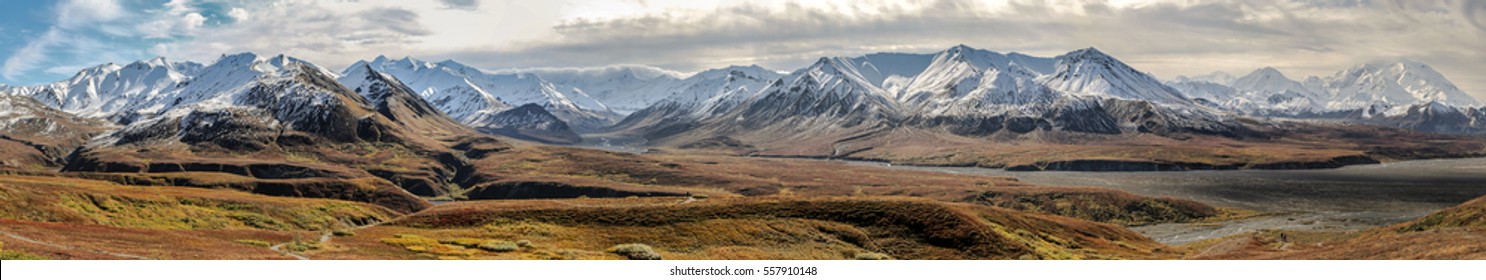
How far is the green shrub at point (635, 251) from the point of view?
75.2 m

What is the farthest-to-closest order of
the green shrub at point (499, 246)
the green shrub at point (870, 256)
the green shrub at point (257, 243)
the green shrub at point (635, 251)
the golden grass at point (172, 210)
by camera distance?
the golden grass at point (172, 210), the green shrub at point (870, 256), the green shrub at point (499, 246), the green shrub at point (635, 251), the green shrub at point (257, 243)

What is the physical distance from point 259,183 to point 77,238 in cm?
13657

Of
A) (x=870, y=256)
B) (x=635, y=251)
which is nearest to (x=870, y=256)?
(x=870, y=256)

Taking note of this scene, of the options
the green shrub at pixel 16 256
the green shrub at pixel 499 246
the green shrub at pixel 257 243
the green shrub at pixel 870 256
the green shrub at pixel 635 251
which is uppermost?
the green shrub at pixel 16 256

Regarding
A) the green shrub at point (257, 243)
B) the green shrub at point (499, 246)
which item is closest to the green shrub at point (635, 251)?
the green shrub at point (499, 246)

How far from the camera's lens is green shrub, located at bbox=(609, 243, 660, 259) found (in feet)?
247

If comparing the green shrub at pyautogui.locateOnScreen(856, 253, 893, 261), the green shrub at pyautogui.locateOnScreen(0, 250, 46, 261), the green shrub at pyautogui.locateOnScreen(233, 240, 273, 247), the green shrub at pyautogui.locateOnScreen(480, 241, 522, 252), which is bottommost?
the green shrub at pyautogui.locateOnScreen(856, 253, 893, 261)

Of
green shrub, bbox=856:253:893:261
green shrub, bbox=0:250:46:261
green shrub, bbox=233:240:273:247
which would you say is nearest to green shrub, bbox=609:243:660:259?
green shrub, bbox=856:253:893:261

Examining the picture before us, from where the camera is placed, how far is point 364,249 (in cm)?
7194

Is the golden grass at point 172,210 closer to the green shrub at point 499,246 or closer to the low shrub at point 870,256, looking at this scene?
the green shrub at point 499,246

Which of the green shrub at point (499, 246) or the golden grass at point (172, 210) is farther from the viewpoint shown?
the golden grass at point (172, 210)

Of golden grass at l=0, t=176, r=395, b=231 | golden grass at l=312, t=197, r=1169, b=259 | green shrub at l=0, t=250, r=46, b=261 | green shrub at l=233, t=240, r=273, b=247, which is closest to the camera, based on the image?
green shrub at l=0, t=250, r=46, b=261

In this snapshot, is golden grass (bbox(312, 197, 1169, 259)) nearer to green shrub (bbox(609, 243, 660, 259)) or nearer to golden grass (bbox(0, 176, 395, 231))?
green shrub (bbox(609, 243, 660, 259))

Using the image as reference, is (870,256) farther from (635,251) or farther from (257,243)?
(257,243)
